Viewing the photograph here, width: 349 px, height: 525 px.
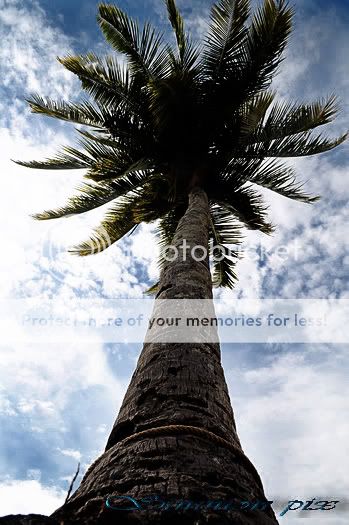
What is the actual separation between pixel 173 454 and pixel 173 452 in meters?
0.01

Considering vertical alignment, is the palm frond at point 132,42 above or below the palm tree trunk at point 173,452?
above

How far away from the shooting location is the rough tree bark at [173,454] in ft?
4.46

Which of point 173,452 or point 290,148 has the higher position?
point 290,148

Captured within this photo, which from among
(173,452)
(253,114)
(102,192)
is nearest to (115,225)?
(102,192)

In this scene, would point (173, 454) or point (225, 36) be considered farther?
point (225, 36)

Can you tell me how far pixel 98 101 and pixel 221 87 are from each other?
227 cm

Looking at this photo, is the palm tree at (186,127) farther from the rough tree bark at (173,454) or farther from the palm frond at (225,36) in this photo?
the rough tree bark at (173,454)

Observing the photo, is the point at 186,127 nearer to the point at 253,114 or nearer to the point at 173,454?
the point at 253,114

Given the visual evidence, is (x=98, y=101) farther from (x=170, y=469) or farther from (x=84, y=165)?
(x=170, y=469)

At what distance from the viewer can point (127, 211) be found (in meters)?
7.93

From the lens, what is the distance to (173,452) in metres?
1.61

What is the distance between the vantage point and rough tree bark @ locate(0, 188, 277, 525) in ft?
4.46

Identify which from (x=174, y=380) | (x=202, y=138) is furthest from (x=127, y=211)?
(x=174, y=380)

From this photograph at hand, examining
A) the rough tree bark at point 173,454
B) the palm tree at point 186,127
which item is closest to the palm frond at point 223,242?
the palm tree at point 186,127
